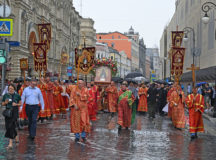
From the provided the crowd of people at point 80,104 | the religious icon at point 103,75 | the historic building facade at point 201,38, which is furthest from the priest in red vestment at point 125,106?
the historic building facade at point 201,38

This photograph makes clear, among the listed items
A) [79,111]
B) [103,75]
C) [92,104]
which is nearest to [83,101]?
[79,111]

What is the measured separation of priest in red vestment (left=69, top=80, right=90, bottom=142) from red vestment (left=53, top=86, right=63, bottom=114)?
7791 mm

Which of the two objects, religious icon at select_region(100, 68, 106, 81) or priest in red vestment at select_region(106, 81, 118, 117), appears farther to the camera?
religious icon at select_region(100, 68, 106, 81)

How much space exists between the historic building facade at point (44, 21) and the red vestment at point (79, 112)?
51.5ft

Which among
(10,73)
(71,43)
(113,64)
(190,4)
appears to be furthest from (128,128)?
(71,43)

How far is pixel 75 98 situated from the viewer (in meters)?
11.8

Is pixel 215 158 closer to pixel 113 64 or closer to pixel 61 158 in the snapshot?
pixel 61 158

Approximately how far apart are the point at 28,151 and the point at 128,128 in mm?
6259

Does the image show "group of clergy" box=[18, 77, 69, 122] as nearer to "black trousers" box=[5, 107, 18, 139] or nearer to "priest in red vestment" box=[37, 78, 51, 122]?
"priest in red vestment" box=[37, 78, 51, 122]

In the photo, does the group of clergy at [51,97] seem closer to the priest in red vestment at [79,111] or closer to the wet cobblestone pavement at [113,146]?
the wet cobblestone pavement at [113,146]

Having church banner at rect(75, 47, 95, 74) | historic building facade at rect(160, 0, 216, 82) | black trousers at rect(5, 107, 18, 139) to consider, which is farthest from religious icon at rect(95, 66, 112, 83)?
black trousers at rect(5, 107, 18, 139)

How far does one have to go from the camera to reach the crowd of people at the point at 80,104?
36.6ft

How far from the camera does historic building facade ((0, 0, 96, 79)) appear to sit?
37.1 metres

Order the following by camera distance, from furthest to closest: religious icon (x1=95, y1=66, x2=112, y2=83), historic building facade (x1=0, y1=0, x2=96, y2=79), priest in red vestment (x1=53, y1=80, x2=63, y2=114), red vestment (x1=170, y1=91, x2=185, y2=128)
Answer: historic building facade (x1=0, y1=0, x2=96, y2=79) < religious icon (x1=95, y1=66, x2=112, y2=83) < priest in red vestment (x1=53, y1=80, x2=63, y2=114) < red vestment (x1=170, y1=91, x2=185, y2=128)
